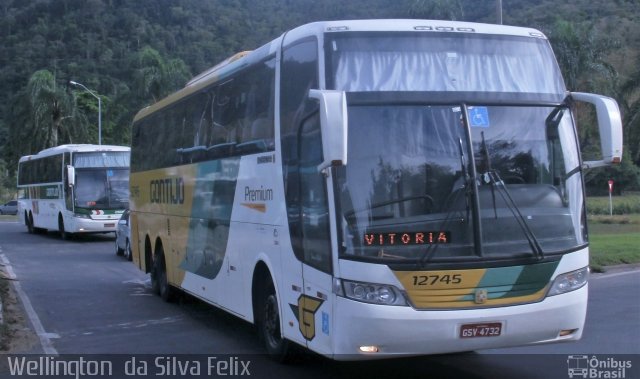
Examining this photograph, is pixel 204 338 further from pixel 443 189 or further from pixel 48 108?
pixel 48 108

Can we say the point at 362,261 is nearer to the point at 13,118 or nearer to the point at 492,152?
the point at 492,152

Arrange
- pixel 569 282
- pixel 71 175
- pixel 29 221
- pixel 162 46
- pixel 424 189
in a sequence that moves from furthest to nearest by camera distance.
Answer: pixel 162 46, pixel 29 221, pixel 71 175, pixel 569 282, pixel 424 189

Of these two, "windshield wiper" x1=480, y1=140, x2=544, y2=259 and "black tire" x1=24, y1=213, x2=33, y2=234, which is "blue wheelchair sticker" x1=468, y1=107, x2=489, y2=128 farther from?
"black tire" x1=24, y1=213, x2=33, y2=234

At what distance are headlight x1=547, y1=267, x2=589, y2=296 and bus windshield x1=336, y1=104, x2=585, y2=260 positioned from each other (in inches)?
10.6

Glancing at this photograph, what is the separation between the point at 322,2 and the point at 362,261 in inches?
1878

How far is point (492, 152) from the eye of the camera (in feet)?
23.7

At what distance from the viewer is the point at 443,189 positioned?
704 cm

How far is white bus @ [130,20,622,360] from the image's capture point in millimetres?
6805

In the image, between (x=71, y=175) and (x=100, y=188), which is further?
(x=100, y=188)

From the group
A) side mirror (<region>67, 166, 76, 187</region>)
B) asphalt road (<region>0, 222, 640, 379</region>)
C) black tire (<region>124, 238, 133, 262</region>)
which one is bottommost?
asphalt road (<region>0, 222, 640, 379</region>)

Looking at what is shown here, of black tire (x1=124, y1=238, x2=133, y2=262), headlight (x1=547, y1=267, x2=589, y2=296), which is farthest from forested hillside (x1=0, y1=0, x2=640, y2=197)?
headlight (x1=547, y1=267, x2=589, y2=296)

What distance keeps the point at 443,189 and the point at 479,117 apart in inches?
31.7

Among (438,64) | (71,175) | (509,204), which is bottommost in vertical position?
(509,204)

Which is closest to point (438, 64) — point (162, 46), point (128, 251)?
point (128, 251)
